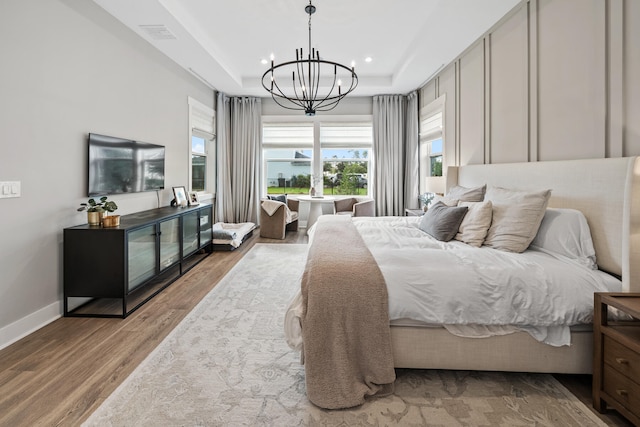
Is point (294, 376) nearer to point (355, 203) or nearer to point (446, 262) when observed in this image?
point (446, 262)

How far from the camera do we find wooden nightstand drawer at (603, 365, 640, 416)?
1.36 metres

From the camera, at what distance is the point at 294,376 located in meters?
1.83

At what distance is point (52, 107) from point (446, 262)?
3024mm

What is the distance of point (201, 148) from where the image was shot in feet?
18.7

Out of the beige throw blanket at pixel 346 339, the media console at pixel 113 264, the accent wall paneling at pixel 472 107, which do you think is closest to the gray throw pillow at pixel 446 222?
the beige throw blanket at pixel 346 339

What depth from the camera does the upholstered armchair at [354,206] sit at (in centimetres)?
566

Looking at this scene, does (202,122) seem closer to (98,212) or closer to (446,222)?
(98,212)

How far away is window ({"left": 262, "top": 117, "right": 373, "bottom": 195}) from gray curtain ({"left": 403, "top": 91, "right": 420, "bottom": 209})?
0.77 meters

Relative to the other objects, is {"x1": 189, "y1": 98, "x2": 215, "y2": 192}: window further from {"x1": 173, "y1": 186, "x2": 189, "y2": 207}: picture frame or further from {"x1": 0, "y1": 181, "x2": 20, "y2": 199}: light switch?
{"x1": 0, "y1": 181, "x2": 20, "y2": 199}: light switch

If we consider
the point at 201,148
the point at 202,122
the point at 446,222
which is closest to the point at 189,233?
the point at 201,148

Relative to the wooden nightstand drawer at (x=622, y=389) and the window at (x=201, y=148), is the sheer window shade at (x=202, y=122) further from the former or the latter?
the wooden nightstand drawer at (x=622, y=389)

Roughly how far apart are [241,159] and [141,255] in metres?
3.73

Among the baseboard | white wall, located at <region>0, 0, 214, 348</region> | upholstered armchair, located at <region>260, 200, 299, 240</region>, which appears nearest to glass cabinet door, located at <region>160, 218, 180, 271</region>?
white wall, located at <region>0, 0, 214, 348</region>

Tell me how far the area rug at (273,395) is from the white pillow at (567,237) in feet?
2.51
